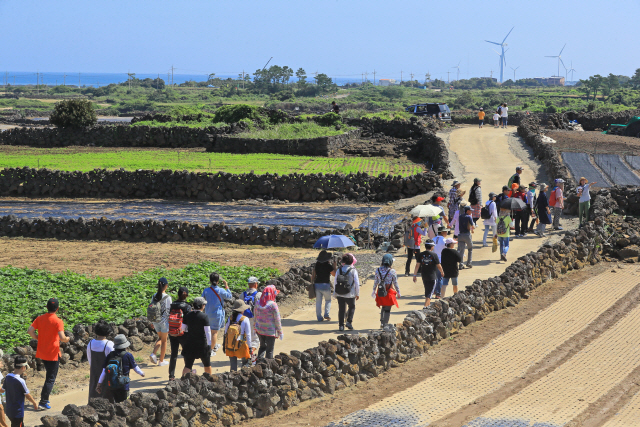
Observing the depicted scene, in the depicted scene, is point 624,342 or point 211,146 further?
point 211,146

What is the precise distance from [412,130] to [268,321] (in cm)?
4317

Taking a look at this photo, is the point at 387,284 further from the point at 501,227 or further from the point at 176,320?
the point at 501,227

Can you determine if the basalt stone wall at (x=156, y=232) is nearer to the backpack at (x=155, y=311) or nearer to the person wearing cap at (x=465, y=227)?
the person wearing cap at (x=465, y=227)

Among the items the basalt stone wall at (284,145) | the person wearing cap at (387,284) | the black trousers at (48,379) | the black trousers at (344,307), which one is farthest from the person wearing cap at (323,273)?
the basalt stone wall at (284,145)

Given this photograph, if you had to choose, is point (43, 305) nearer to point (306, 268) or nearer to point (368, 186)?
point (306, 268)

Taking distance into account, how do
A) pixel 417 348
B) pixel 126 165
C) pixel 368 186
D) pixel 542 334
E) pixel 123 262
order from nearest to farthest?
pixel 417 348 → pixel 542 334 → pixel 123 262 → pixel 368 186 → pixel 126 165

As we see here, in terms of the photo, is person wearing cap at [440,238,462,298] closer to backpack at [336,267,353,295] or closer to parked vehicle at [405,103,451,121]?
backpack at [336,267,353,295]

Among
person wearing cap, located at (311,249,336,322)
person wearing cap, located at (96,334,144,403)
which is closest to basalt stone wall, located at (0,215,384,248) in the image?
person wearing cap, located at (311,249,336,322)

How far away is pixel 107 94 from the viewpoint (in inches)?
6004

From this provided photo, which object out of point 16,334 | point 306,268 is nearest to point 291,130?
point 306,268

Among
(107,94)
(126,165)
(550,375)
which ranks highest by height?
(107,94)

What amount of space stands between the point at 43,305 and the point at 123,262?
599 cm

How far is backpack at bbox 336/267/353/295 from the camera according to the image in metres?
13.9

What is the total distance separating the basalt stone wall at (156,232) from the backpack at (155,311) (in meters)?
12.5
